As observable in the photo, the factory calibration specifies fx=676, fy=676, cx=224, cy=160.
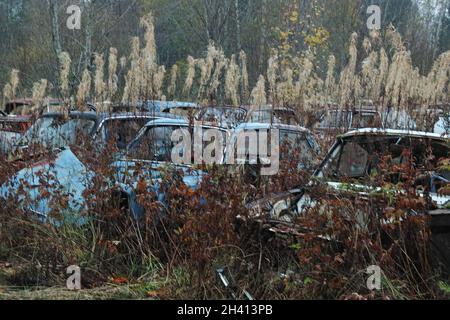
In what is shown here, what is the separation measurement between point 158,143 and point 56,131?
5.42 ft

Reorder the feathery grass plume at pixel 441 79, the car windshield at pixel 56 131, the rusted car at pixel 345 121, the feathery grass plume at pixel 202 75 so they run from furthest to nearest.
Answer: the feathery grass plume at pixel 202 75, the feathery grass plume at pixel 441 79, the rusted car at pixel 345 121, the car windshield at pixel 56 131

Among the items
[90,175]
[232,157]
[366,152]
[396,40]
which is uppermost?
[396,40]

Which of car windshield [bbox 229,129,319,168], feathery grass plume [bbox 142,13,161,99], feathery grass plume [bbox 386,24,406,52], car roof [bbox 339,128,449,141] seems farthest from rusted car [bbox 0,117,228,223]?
feathery grass plume [bbox 386,24,406,52]

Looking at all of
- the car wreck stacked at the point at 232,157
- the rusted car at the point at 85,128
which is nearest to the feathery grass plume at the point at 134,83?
the car wreck stacked at the point at 232,157

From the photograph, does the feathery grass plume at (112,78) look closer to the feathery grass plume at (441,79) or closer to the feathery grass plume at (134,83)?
the feathery grass plume at (134,83)

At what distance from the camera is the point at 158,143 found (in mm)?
7086

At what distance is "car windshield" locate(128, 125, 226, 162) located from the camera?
6703 mm

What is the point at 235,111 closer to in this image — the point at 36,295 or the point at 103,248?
the point at 103,248

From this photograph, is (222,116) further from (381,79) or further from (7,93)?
(7,93)

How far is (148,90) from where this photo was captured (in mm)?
8406

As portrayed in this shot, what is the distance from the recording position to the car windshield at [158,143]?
22.0 feet

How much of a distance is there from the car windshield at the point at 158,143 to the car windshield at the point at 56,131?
747 millimetres

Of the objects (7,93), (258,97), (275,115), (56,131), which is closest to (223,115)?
(275,115)
